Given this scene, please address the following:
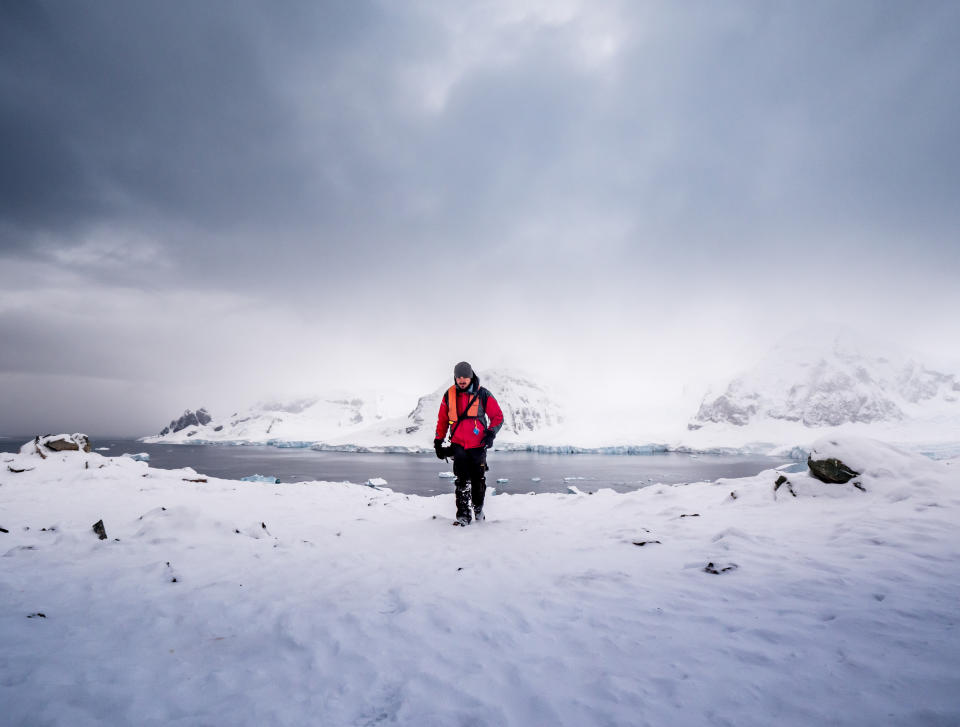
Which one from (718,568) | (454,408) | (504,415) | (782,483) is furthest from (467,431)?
(504,415)

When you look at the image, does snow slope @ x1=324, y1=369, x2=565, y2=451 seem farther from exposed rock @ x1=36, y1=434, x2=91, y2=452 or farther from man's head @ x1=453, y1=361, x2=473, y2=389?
man's head @ x1=453, y1=361, x2=473, y2=389

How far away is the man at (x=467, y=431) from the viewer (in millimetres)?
7281

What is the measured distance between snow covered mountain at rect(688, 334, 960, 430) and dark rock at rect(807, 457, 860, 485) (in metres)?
175

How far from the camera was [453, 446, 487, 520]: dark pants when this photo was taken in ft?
23.8

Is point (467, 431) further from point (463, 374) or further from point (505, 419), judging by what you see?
point (505, 419)

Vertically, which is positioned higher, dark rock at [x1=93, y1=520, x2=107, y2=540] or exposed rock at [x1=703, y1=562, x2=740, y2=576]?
dark rock at [x1=93, y1=520, x2=107, y2=540]

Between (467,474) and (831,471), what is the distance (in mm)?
6637

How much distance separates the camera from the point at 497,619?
11.0 ft

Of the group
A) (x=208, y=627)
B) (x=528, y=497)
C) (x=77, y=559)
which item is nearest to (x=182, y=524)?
(x=77, y=559)

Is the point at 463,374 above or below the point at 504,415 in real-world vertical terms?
below

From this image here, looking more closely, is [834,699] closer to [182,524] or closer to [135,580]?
[135,580]

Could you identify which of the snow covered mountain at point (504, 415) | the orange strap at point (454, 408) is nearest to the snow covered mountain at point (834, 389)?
the snow covered mountain at point (504, 415)

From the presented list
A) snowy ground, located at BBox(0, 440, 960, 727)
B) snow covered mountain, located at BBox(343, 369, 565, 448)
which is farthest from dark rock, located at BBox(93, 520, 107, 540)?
snow covered mountain, located at BBox(343, 369, 565, 448)

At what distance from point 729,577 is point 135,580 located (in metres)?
6.07
